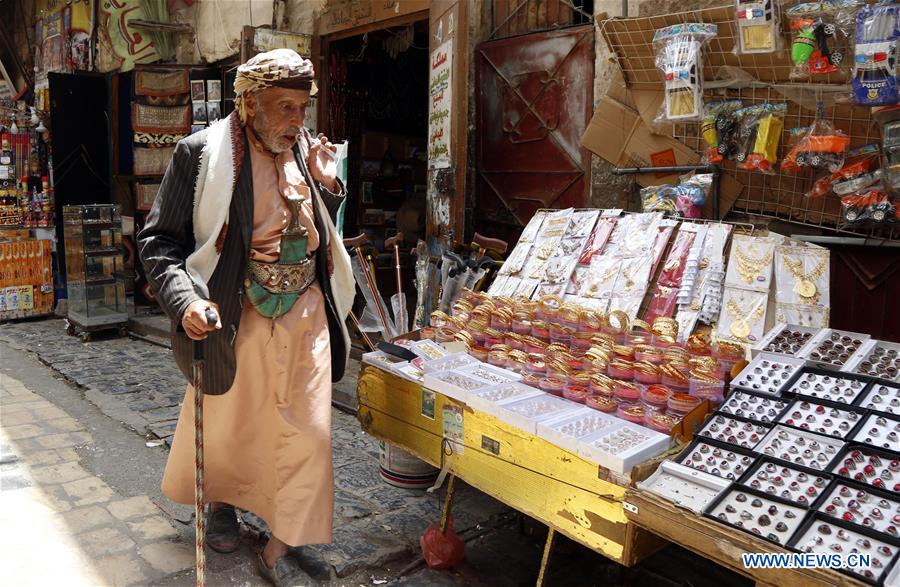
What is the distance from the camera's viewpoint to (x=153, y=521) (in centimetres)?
328

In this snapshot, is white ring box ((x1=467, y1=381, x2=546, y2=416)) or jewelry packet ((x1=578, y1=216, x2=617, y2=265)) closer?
white ring box ((x1=467, y1=381, x2=546, y2=416))

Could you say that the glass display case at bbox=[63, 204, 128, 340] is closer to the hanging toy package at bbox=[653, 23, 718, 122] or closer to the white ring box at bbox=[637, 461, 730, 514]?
the hanging toy package at bbox=[653, 23, 718, 122]

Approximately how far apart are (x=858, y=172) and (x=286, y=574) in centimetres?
299

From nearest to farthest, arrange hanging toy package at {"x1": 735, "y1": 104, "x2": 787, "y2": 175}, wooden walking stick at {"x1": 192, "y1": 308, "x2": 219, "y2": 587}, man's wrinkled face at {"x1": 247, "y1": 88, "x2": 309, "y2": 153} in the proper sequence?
wooden walking stick at {"x1": 192, "y1": 308, "x2": 219, "y2": 587}, man's wrinkled face at {"x1": 247, "y1": 88, "x2": 309, "y2": 153}, hanging toy package at {"x1": 735, "y1": 104, "x2": 787, "y2": 175}

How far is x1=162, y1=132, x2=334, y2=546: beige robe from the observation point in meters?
2.68

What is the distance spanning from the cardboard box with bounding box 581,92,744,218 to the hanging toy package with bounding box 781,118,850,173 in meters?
0.59

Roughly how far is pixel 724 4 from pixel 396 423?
9.16 feet

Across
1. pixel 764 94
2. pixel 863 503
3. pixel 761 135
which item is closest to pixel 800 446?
pixel 863 503

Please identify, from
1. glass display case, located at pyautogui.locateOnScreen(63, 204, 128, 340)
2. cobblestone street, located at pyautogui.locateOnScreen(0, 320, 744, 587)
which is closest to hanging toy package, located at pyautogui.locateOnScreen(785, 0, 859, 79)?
cobblestone street, located at pyautogui.locateOnScreen(0, 320, 744, 587)

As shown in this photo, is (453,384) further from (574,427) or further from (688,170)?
(688,170)

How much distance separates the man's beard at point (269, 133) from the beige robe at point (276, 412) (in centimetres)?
6

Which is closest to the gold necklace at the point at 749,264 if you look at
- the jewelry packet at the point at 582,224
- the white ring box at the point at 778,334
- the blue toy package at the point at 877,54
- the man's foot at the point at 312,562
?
the white ring box at the point at 778,334

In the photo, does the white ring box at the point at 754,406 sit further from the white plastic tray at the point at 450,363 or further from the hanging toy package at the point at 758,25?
the hanging toy package at the point at 758,25

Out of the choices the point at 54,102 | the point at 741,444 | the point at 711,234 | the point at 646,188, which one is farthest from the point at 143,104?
the point at 741,444
